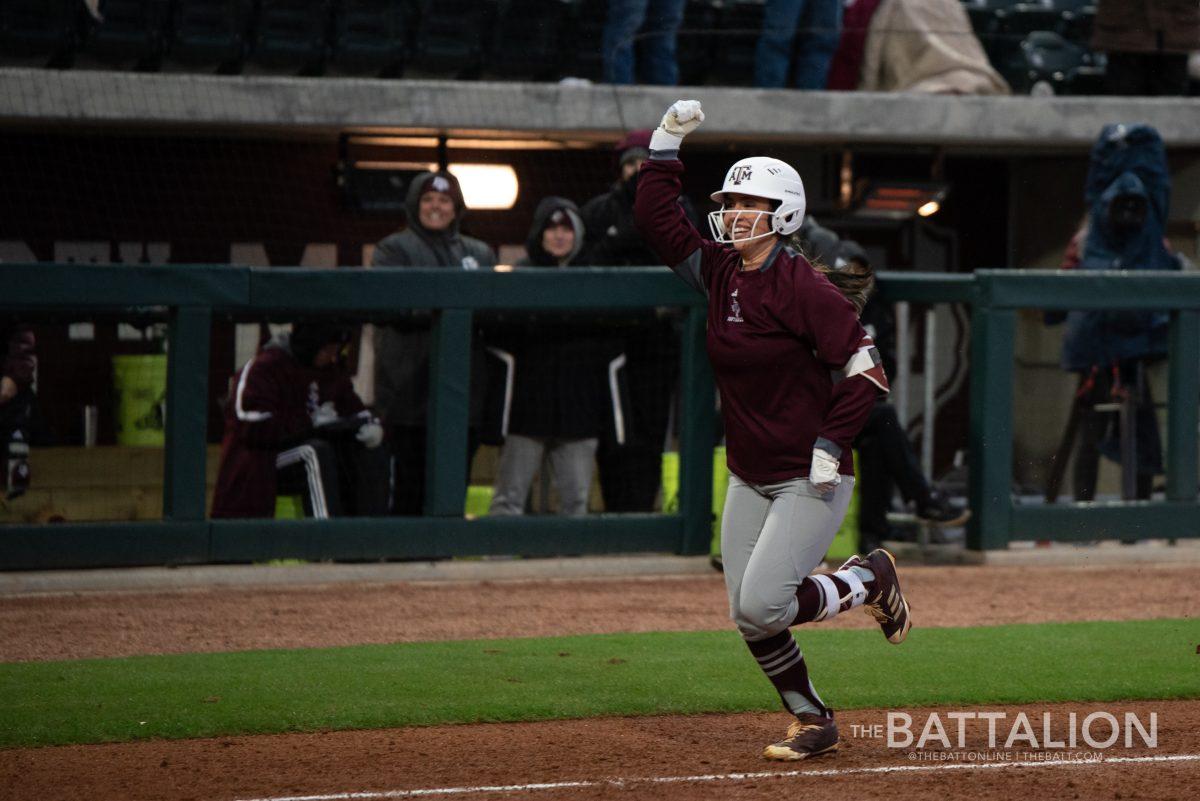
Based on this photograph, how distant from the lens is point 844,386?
212 inches

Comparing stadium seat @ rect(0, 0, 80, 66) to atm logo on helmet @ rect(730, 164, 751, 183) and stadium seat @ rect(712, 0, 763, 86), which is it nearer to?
stadium seat @ rect(712, 0, 763, 86)

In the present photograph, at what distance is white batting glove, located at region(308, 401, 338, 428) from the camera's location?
30.7 feet

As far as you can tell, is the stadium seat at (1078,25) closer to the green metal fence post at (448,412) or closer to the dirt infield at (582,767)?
the green metal fence post at (448,412)

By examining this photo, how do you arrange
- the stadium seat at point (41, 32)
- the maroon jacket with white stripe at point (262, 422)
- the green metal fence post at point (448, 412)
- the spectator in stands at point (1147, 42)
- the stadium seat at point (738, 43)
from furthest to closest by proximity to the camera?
the spectator in stands at point (1147, 42), the stadium seat at point (738, 43), the stadium seat at point (41, 32), the green metal fence post at point (448, 412), the maroon jacket with white stripe at point (262, 422)

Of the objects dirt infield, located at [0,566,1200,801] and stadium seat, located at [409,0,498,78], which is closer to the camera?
dirt infield, located at [0,566,1200,801]

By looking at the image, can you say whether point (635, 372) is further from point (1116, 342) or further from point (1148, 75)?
point (1148, 75)

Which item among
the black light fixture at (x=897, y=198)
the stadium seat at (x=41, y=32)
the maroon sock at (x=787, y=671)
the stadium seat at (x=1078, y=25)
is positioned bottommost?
the maroon sock at (x=787, y=671)

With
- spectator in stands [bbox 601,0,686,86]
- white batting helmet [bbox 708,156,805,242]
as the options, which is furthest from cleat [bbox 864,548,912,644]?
spectator in stands [bbox 601,0,686,86]

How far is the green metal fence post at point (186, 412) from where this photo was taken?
9.20 meters

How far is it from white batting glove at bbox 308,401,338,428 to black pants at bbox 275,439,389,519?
10 cm

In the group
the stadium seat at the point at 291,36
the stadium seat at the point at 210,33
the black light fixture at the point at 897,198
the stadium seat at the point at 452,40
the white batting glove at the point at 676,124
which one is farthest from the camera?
the black light fixture at the point at 897,198

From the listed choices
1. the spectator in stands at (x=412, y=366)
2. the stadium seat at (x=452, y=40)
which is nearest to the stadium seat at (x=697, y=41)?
the stadium seat at (x=452, y=40)

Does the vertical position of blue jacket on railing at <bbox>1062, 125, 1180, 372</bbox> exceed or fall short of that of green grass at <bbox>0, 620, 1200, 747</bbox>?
it exceeds it

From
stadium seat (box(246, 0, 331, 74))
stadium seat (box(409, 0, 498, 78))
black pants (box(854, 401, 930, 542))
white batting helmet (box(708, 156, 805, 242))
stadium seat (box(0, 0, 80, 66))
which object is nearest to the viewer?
white batting helmet (box(708, 156, 805, 242))
